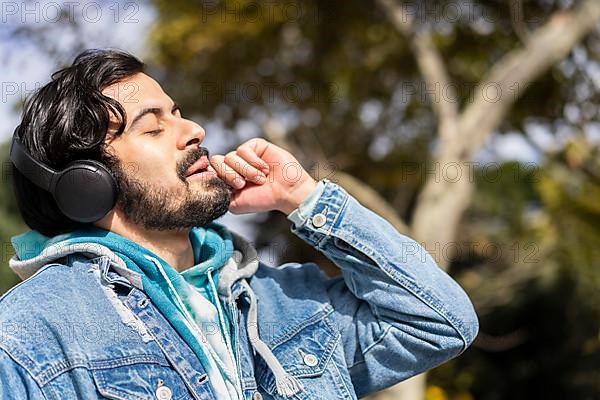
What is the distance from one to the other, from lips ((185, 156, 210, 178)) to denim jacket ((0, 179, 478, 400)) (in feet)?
0.75

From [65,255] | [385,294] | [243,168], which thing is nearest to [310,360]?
[385,294]

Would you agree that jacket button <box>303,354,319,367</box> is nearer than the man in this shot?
No

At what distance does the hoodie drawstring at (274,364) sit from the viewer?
1771mm

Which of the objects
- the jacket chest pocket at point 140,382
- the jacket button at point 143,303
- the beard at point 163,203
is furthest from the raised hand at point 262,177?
the jacket chest pocket at point 140,382

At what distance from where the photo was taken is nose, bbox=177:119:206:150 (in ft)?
6.17

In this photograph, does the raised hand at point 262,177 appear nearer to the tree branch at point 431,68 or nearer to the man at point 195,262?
the man at point 195,262

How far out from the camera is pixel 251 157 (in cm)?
195

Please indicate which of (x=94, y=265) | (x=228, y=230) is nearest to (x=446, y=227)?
(x=228, y=230)

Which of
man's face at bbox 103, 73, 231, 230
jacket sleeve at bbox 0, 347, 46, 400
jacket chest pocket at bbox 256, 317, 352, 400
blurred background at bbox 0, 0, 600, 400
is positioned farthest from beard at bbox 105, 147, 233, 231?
blurred background at bbox 0, 0, 600, 400

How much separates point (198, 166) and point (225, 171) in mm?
84

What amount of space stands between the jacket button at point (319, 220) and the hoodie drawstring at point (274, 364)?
0.24m

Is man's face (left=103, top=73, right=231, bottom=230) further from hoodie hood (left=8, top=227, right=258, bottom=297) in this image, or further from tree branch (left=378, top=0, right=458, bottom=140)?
tree branch (left=378, top=0, right=458, bottom=140)

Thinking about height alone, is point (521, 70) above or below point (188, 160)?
above

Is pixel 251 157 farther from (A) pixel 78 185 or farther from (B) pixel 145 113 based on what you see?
(A) pixel 78 185
